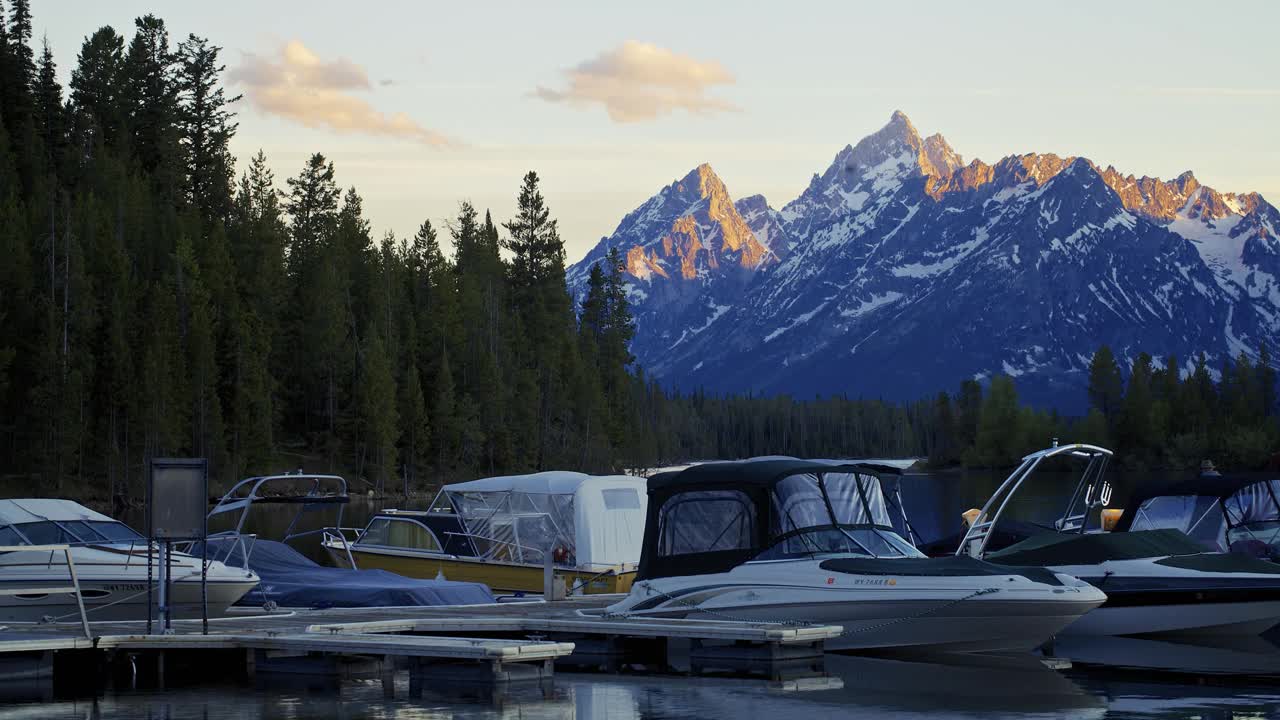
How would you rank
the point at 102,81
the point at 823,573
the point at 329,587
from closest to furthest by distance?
the point at 823,573 < the point at 329,587 < the point at 102,81

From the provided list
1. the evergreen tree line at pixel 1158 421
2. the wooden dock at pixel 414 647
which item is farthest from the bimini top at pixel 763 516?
the evergreen tree line at pixel 1158 421

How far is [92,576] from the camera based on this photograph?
24.4 metres

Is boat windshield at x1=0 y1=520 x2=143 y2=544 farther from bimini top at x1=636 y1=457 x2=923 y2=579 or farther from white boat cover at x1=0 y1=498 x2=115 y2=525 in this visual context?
bimini top at x1=636 y1=457 x2=923 y2=579

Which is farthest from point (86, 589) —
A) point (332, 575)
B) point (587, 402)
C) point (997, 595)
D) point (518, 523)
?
point (587, 402)

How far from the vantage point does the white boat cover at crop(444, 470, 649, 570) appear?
31594 mm

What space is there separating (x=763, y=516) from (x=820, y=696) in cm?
432

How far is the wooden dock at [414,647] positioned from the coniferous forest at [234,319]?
55.3 meters

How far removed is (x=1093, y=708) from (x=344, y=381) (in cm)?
8630

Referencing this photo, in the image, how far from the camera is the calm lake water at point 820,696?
1717cm

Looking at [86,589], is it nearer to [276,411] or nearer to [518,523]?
[518,523]

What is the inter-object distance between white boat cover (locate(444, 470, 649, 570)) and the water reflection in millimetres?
10651

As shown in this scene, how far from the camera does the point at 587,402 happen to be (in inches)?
4476

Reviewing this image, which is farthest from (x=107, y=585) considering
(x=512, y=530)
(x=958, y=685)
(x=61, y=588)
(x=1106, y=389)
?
(x=1106, y=389)

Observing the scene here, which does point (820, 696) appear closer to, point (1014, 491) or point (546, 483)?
point (1014, 491)
